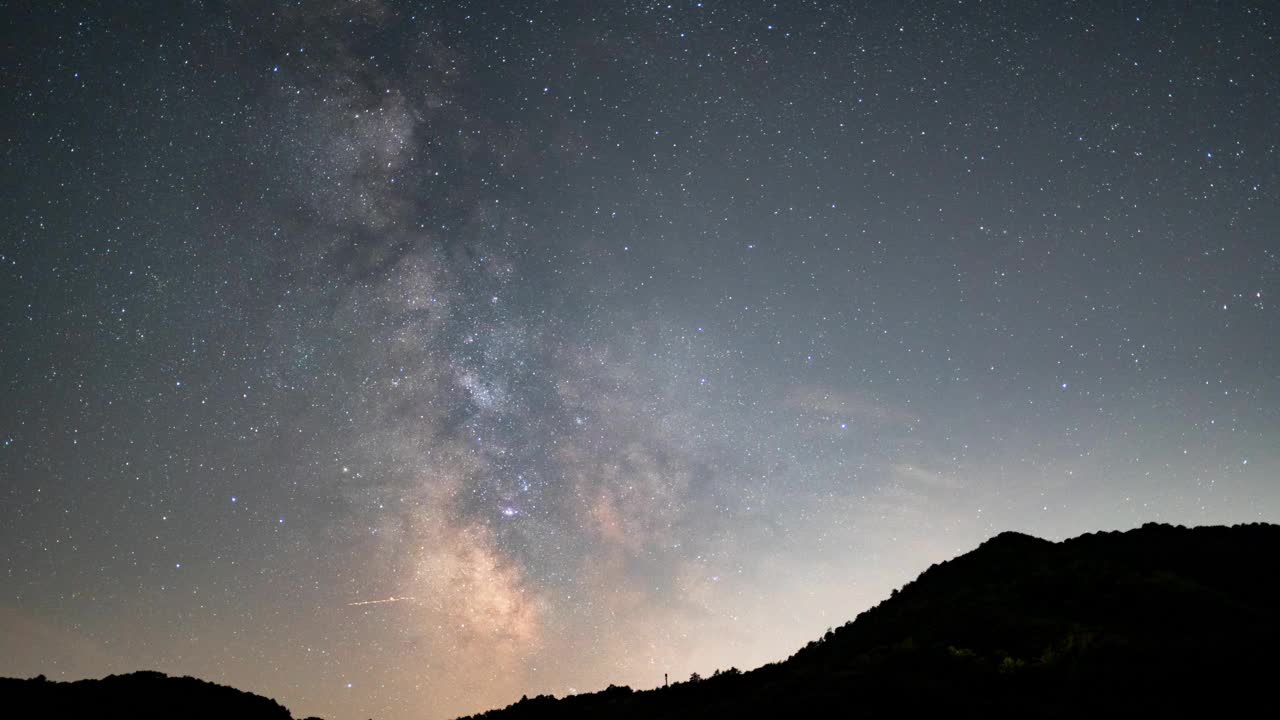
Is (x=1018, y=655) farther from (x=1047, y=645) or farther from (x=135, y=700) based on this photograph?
(x=135, y=700)

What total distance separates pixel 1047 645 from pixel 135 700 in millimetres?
32646

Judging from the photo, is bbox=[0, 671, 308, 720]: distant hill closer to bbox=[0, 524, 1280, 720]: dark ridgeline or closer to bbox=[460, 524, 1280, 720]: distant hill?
bbox=[0, 524, 1280, 720]: dark ridgeline

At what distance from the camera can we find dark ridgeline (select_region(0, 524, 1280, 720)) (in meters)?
15.9

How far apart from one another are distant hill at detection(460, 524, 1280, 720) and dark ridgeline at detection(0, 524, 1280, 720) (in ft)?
0.20

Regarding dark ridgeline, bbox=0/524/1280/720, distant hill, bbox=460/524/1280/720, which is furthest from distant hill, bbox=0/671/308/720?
distant hill, bbox=460/524/1280/720

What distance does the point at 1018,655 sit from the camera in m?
18.9

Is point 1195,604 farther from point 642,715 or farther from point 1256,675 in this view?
point 642,715

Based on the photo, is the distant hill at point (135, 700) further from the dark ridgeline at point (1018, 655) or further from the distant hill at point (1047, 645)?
the distant hill at point (1047, 645)

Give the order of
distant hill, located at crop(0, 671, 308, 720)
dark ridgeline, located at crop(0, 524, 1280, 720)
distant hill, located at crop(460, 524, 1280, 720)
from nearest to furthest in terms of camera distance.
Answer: distant hill, located at crop(460, 524, 1280, 720) < dark ridgeline, located at crop(0, 524, 1280, 720) < distant hill, located at crop(0, 671, 308, 720)

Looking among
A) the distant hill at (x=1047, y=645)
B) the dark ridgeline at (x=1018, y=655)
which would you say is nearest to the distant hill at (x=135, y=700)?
the dark ridgeline at (x=1018, y=655)

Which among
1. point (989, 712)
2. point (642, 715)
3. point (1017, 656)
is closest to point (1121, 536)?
point (1017, 656)

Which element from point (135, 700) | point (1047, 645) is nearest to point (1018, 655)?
point (1047, 645)

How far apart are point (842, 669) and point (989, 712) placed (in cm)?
563

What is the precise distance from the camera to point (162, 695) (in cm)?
2855
